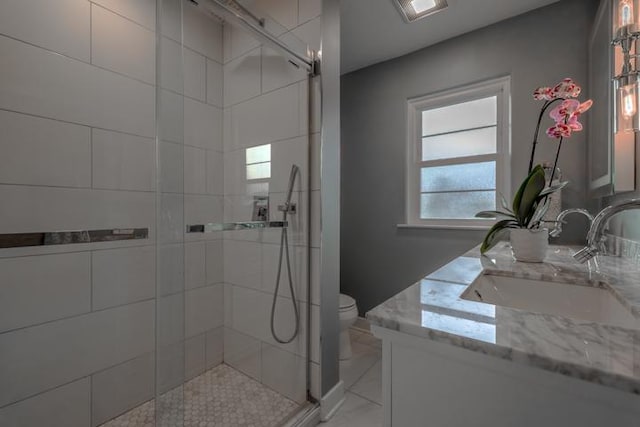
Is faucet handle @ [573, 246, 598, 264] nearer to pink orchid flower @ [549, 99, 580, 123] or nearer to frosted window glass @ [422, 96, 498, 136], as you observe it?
pink orchid flower @ [549, 99, 580, 123]

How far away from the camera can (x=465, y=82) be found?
6.57 feet

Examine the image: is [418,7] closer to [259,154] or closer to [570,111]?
[570,111]

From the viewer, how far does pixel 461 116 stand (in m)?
2.12

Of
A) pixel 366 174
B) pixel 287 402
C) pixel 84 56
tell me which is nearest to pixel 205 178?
pixel 84 56

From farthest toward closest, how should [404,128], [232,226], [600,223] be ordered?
[404,128] → [232,226] → [600,223]

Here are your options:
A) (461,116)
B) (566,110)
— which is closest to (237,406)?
(566,110)

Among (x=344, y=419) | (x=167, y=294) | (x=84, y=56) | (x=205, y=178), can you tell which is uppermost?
(x=84, y=56)

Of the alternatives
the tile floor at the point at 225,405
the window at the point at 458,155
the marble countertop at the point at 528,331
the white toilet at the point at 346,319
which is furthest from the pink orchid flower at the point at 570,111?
the tile floor at the point at 225,405

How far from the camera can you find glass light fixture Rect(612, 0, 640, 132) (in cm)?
91

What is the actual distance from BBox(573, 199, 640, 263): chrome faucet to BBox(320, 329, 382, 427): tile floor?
1.20 metres

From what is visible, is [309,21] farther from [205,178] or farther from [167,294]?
[167,294]

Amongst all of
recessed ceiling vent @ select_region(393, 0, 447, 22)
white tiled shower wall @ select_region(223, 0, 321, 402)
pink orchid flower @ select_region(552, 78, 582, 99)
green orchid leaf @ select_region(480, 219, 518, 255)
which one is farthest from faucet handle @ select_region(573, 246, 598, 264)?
recessed ceiling vent @ select_region(393, 0, 447, 22)

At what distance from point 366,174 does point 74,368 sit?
221 cm

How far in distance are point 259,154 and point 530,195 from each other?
121cm
